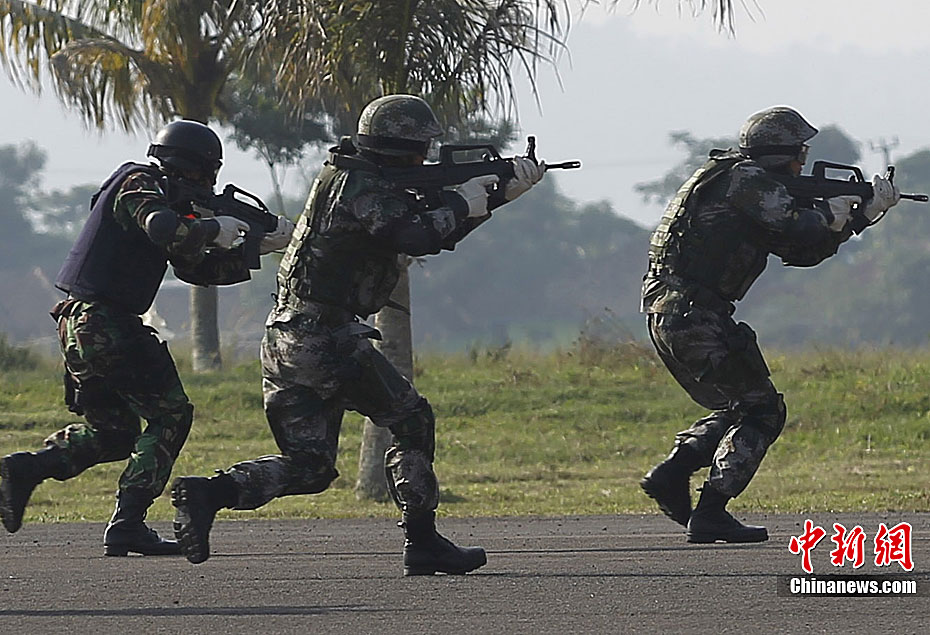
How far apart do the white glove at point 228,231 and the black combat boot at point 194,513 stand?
3.39 ft

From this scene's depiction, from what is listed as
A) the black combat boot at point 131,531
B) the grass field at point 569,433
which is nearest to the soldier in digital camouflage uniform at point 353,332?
the black combat boot at point 131,531

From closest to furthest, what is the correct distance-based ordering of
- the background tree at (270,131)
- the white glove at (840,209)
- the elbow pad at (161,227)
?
the elbow pad at (161,227)
the white glove at (840,209)
the background tree at (270,131)

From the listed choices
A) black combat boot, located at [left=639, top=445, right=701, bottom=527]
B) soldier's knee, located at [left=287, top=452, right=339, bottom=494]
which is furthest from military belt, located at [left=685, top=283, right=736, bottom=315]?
soldier's knee, located at [left=287, top=452, right=339, bottom=494]

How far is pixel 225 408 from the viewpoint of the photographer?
17.6 meters

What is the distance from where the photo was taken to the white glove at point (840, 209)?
25.4 feet

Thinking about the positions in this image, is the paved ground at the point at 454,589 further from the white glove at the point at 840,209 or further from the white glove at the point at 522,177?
the white glove at the point at 522,177

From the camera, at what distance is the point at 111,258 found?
24.1ft

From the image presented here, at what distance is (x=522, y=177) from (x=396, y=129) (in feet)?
2.07

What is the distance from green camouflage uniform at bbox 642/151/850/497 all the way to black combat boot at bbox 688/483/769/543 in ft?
0.20

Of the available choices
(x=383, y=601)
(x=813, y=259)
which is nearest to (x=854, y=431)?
(x=813, y=259)

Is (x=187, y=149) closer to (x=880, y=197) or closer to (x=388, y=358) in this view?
(x=880, y=197)

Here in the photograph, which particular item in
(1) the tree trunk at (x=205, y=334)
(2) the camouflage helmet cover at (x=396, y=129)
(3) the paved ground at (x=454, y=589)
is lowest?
(3) the paved ground at (x=454, y=589)

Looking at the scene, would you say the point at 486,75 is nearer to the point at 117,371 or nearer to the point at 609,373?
the point at 117,371

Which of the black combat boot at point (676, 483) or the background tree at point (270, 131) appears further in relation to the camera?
the background tree at point (270, 131)
